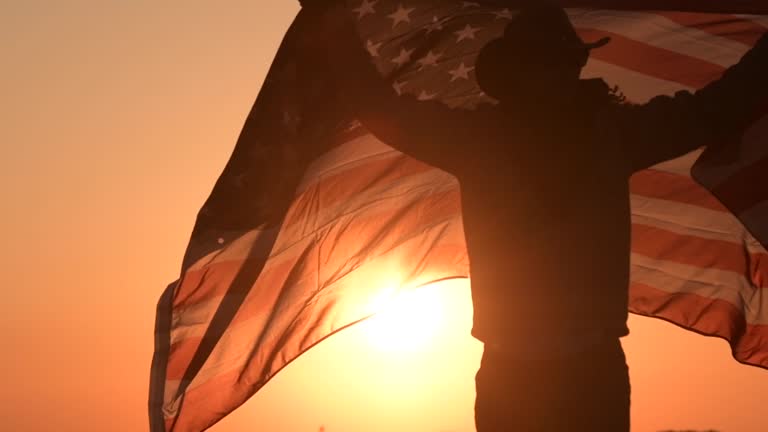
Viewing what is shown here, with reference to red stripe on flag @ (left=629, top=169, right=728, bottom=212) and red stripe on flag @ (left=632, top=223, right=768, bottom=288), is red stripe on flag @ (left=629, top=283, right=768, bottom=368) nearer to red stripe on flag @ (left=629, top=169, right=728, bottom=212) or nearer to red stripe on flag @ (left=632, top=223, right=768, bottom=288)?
red stripe on flag @ (left=632, top=223, right=768, bottom=288)

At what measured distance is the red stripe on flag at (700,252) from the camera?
25.3 feet

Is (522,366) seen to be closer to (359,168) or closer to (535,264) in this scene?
(535,264)

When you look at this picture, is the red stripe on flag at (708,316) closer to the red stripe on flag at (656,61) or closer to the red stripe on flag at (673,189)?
the red stripe on flag at (673,189)

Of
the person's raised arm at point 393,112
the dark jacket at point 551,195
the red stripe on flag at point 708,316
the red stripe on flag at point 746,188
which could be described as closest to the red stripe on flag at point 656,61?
the red stripe on flag at point 746,188

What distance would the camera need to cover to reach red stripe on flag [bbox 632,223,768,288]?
303 inches

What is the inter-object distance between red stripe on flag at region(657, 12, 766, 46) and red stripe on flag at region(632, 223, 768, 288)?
3.76 ft

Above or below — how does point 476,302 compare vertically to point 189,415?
above

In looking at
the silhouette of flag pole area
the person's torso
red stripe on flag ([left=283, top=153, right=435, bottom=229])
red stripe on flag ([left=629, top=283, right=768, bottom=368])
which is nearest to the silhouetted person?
the person's torso

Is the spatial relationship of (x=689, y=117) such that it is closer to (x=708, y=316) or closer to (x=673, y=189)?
→ (x=673, y=189)

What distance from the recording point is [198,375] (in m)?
7.62

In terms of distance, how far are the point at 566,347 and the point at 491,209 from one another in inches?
24.1

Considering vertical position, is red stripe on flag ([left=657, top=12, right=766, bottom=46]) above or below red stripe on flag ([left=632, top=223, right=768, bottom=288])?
above

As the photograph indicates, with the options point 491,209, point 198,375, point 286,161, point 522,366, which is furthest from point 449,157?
point 198,375

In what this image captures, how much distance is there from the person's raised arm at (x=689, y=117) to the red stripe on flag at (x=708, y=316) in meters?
2.18
